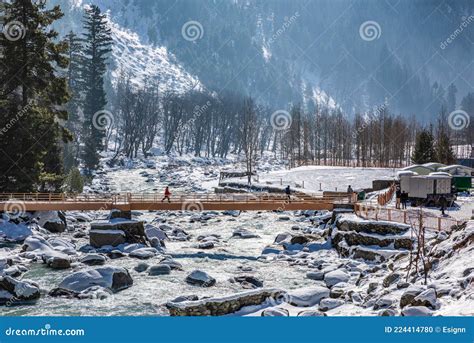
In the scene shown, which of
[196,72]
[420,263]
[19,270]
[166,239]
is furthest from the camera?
[196,72]

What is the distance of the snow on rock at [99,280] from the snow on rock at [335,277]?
8.11 metres

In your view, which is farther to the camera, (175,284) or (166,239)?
(166,239)

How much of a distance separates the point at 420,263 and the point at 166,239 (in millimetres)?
18813

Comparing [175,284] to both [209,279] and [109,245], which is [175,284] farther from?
[109,245]

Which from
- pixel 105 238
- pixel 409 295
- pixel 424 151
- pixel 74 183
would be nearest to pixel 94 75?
pixel 74 183

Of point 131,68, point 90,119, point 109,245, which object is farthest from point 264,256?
point 131,68

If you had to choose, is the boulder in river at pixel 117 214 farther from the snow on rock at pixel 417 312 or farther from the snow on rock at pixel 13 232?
the snow on rock at pixel 417 312

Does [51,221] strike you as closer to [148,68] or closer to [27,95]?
[27,95]

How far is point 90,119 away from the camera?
79.3 meters
